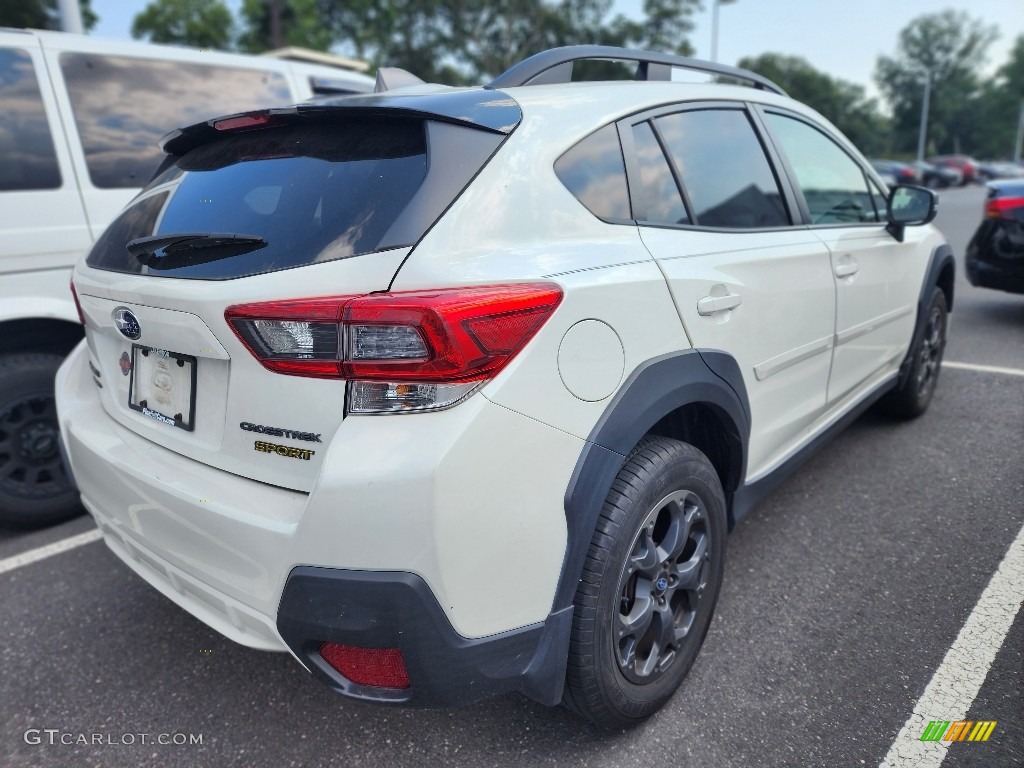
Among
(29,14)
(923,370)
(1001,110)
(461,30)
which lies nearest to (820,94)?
(1001,110)

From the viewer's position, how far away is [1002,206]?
580cm

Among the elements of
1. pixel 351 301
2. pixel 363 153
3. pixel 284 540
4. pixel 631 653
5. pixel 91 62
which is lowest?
pixel 631 653

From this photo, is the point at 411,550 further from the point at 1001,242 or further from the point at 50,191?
the point at 1001,242

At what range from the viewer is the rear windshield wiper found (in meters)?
1.64

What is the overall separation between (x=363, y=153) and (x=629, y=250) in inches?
26.7

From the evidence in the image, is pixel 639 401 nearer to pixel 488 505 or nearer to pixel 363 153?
pixel 488 505

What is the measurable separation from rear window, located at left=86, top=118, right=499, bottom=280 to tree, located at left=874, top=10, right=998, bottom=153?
92942 millimetres

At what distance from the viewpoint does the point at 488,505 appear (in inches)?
56.9

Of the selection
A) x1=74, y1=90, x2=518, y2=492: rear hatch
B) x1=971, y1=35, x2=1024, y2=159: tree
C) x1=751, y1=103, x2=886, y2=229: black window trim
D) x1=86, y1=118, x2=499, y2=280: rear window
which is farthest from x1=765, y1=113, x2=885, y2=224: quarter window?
x1=971, y1=35, x2=1024, y2=159: tree

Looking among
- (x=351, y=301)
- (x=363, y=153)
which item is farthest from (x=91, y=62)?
(x=351, y=301)

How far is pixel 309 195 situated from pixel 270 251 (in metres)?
0.17

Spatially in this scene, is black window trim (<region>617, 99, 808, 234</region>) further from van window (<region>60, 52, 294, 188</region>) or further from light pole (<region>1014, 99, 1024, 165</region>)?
light pole (<region>1014, 99, 1024, 165</region>)

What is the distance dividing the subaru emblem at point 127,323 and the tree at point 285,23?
27557 mm

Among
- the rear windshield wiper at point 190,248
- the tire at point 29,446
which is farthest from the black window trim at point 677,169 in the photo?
the tire at point 29,446
